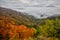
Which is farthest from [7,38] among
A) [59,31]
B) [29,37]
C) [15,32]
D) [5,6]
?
[59,31]

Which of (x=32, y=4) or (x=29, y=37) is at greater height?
(x=32, y=4)

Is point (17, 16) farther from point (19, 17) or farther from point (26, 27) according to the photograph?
point (26, 27)

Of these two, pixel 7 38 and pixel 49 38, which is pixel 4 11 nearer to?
pixel 7 38

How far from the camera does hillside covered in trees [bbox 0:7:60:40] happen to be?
5.15 metres

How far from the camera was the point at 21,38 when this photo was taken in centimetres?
515

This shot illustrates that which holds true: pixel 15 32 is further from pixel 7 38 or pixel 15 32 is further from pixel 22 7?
pixel 22 7

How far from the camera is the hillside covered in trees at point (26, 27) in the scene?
16.9 feet

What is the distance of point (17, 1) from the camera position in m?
5.37

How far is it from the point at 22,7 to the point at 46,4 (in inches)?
29.1

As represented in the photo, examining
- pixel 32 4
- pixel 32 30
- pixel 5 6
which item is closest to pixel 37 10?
pixel 32 4

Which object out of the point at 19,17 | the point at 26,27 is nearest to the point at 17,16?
the point at 19,17

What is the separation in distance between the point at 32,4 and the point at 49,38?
1.14 m

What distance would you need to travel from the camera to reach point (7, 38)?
16.8 feet

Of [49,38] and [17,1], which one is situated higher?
[17,1]
